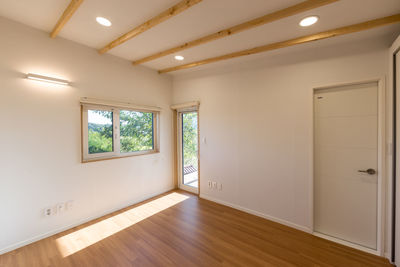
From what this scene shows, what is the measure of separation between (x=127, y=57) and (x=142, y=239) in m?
2.87

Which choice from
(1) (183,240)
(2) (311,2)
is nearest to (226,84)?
(2) (311,2)

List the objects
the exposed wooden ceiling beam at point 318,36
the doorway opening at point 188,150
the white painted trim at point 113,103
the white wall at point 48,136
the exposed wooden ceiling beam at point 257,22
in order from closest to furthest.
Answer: the exposed wooden ceiling beam at point 257,22 < the exposed wooden ceiling beam at point 318,36 < the white wall at point 48,136 < the white painted trim at point 113,103 < the doorway opening at point 188,150

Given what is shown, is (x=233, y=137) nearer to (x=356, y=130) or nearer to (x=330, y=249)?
(x=356, y=130)

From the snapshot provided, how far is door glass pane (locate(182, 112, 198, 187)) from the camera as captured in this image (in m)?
3.85

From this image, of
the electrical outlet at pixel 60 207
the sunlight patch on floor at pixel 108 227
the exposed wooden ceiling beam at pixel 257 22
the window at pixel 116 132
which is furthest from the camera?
the window at pixel 116 132

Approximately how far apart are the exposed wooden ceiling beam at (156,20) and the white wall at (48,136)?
659mm

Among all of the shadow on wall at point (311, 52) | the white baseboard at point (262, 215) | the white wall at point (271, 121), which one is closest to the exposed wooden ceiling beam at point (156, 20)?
the shadow on wall at point (311, 52)

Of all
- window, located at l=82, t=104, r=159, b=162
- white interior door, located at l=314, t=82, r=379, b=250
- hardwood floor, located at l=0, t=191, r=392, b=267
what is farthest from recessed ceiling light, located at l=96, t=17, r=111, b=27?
white interior door, located at l=314, t=82, r=379, b=250

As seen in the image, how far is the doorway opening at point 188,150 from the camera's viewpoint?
151 inches

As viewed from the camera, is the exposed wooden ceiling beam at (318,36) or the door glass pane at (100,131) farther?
the door glass pane at (100,131)

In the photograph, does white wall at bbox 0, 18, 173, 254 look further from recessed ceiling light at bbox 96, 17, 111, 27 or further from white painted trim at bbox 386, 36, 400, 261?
white painted trim at bbox 386, 36, 400, 261

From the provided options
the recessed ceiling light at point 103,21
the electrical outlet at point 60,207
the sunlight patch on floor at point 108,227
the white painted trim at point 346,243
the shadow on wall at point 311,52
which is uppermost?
the recessed ceiling light at point 103,21

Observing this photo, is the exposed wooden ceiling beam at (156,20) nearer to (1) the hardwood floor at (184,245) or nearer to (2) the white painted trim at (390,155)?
(2) the white painted trim at (390,155)

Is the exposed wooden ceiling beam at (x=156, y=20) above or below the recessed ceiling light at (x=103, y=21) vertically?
below
